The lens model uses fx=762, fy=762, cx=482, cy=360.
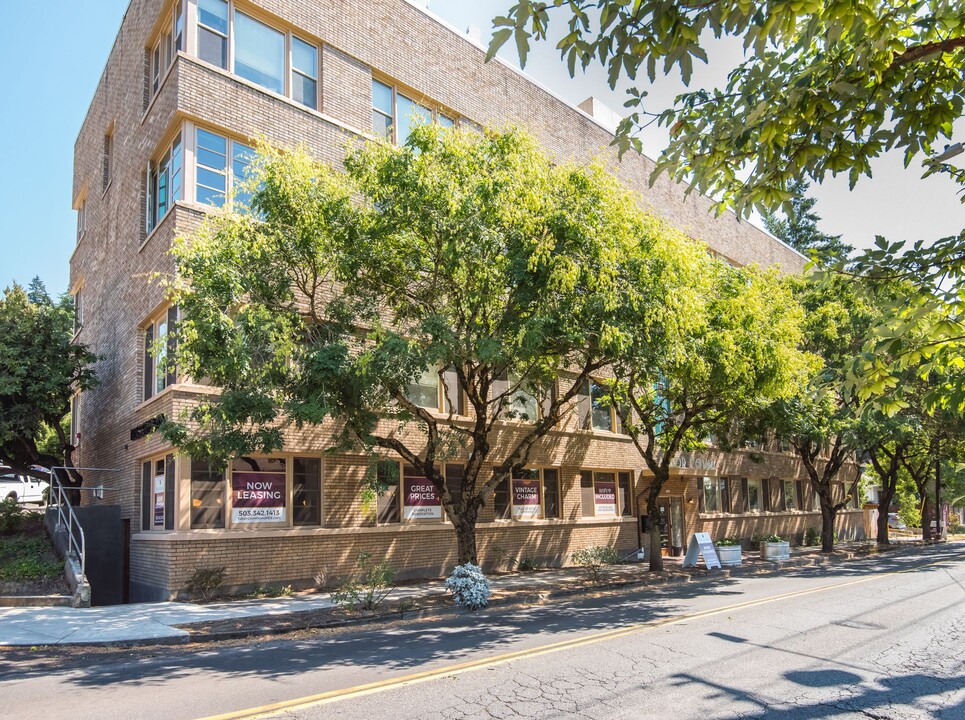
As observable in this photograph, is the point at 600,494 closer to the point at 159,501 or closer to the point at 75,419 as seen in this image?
the point at 159,501

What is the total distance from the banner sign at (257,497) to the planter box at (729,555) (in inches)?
505

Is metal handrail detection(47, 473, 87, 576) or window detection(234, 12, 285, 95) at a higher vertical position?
window detection(234, 12, 285, 95)

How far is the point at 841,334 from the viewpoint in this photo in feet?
83.1

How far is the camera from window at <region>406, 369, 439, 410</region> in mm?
19375

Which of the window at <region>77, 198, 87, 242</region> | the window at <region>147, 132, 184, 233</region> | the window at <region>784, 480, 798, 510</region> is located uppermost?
the window at <region>77, 198, 87, 242</region>

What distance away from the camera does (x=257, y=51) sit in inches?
713

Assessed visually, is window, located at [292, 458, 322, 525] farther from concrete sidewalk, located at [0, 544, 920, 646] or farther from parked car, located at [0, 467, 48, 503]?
parked car, located at [0, 467, 48, 503]

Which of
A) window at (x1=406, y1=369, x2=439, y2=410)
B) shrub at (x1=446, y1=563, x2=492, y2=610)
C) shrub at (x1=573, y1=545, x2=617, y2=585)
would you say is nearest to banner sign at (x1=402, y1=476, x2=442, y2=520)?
window at (x1=406, y1=369, x2=439, y2=410)

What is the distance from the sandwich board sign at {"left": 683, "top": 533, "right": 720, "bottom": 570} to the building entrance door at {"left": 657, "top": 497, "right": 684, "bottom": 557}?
5.30m

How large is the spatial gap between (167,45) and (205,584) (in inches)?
495

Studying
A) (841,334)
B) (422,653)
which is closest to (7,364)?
(422,653)

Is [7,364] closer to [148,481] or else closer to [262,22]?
[148,481]

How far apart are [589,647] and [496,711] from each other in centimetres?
322

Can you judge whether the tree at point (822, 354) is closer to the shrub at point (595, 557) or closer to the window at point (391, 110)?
the shrub at point (595, 557)
